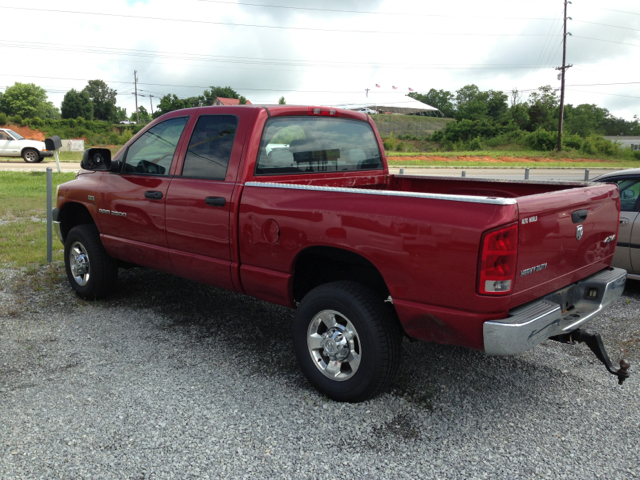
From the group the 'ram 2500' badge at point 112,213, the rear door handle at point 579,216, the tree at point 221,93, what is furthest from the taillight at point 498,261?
the tree at point 221,93

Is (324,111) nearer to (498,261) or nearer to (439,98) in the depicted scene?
(498,261)

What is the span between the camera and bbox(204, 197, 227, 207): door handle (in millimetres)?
3833

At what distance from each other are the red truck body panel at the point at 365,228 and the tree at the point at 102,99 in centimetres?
10786

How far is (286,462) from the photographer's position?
2.78 m

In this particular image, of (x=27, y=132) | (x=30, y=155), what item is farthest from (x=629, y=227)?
(x=27, y=132)

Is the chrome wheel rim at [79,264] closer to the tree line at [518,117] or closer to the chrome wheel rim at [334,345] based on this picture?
the chrome wheel rim at [334,345]

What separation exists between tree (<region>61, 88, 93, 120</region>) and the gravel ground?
333ft

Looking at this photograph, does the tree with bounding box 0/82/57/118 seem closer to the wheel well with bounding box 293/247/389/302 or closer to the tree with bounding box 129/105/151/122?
the tree with bounding box 129/105/151/122

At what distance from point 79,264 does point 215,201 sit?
7.91 ft

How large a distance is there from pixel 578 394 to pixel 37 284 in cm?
564

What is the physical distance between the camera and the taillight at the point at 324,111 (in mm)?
4328

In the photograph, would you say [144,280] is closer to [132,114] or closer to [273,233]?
[273,233]

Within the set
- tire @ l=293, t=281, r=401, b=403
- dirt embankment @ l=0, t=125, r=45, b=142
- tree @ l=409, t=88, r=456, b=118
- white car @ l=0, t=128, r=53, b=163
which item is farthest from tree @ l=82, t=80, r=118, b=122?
tire @ l=293, t=281, r=401, b=403

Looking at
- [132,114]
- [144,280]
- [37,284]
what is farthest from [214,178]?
[132,114]
